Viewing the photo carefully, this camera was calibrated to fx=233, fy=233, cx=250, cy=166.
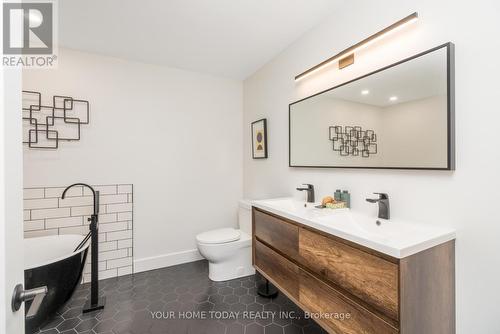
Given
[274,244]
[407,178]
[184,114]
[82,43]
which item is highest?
[82,43]

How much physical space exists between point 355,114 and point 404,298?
120 centimetres

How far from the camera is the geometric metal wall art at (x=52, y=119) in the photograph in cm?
225

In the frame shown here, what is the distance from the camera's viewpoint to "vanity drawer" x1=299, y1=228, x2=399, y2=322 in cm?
103

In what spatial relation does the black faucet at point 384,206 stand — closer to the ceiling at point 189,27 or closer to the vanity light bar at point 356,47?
the vanity light bar at point 356,47

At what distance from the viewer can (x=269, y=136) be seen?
2785 mm

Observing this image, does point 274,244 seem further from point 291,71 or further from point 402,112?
point 291,71

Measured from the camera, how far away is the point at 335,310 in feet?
4.27

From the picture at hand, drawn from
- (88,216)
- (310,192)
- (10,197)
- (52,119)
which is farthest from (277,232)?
(52,119)

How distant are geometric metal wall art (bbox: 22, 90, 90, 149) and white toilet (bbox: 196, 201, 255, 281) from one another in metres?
1.74

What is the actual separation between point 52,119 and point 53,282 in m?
1.55

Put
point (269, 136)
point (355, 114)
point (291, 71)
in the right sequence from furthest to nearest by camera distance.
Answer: point (269, 136), point (291, 71), point (355, 114)

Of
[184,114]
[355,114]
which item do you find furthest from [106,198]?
[355,114]

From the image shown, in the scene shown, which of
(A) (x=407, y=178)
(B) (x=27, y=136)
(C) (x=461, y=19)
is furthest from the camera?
(B) (x=27, y=136)

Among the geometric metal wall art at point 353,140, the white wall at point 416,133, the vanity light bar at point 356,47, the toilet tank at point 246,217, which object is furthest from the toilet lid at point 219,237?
the vanity light bar at point 356,47
